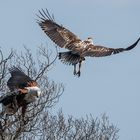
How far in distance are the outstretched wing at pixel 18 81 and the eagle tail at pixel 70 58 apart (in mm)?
1415

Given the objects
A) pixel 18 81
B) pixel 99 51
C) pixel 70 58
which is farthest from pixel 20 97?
pixel 99 51

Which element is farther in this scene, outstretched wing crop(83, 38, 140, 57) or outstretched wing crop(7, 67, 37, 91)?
outstretched wing crop(83, 38, 140, 57)

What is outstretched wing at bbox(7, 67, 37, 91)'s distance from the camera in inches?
727

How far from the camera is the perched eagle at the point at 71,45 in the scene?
20.8 meters

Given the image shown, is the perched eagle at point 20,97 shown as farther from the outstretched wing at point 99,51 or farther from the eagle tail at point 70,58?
the outstretched wing at point 99,51

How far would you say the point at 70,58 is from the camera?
20781 millimetres

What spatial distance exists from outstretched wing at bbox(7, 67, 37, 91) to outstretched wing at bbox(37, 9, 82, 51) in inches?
91.4

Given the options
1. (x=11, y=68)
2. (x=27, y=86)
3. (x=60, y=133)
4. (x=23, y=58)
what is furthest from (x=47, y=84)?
(x=60, y=133)

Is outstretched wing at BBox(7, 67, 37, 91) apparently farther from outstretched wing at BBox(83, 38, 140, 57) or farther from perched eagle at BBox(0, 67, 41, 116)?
outstretched wing at BBox(83, 38, 140, 57)

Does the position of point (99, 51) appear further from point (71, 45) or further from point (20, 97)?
point (20, 97)

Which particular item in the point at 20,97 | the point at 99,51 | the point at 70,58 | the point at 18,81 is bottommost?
the point at 20,97

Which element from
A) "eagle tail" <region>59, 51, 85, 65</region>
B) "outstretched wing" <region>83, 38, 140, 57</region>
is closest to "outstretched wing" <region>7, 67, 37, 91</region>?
"eagle tail" <region>59, 51, 85, 65</region>

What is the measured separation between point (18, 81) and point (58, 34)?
14.3ft

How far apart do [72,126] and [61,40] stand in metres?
9.38
